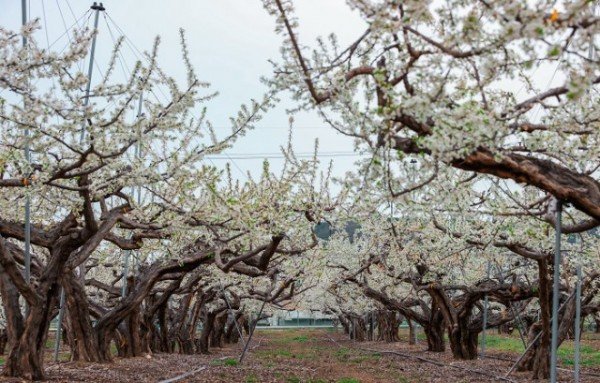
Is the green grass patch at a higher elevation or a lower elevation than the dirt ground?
higher

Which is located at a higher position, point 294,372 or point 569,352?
point 569,352

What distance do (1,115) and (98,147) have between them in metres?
1.38

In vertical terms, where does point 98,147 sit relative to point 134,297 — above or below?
above

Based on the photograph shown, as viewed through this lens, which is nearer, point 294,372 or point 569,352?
point 294,372

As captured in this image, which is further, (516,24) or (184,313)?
(184,313)

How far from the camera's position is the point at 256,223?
13.1 metres

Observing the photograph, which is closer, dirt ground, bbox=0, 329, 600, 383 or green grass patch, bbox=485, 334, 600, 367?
dirt ground, bbox=0, 329, 600, 383

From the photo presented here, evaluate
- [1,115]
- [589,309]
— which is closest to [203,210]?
[1,115]

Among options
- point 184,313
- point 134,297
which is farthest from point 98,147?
point 184,313

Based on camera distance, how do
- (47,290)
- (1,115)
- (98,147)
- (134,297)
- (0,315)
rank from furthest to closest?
(0,315), (134,297), (47,290), (98,147), (1,115)

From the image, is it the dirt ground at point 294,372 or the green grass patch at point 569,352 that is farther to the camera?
the green grass patch at point 569,352

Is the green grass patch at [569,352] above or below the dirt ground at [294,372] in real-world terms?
above

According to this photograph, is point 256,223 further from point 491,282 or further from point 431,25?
point 491,282

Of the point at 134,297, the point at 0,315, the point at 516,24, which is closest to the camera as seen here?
the point at 516,24
